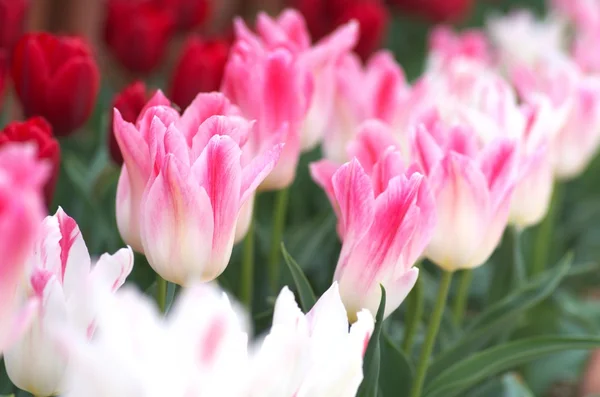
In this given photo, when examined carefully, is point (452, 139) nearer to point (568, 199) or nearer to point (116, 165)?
point (116, 165)

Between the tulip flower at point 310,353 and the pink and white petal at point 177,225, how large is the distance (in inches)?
2.9

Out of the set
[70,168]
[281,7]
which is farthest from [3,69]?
[281,7]

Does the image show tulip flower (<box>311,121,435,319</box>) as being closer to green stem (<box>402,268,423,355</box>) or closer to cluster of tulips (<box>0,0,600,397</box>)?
cluster of tulips (<box>0,0,600,397</box>)

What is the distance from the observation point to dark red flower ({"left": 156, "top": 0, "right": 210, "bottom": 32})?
1.10 m

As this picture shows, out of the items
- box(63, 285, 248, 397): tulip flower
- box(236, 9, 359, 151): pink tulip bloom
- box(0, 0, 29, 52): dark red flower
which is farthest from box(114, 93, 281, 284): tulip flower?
box(0, 0, 29, 52): dark red flower

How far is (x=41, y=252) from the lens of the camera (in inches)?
15.8

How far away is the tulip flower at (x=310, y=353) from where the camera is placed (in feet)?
1.10

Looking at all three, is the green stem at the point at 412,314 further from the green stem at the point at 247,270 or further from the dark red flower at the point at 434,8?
the dark red flower at the point at 434,8

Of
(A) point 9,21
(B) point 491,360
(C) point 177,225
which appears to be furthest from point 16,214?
(A) point 9,21

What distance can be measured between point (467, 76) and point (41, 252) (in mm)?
512

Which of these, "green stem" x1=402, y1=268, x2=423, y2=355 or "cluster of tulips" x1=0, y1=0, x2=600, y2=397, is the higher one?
"cluster of tulips" x1=0, y1=0, x2=600, y2=397

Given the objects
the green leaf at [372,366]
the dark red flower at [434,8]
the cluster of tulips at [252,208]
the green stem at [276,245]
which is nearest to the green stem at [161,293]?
the cluster of tulips at [252,208]

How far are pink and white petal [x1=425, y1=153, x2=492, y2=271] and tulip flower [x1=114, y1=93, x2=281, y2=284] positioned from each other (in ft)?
0.41

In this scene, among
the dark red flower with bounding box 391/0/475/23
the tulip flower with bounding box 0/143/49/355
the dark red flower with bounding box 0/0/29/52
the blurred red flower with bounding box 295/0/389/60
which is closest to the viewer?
the tulip flower with bounding box 0/143/49/355
